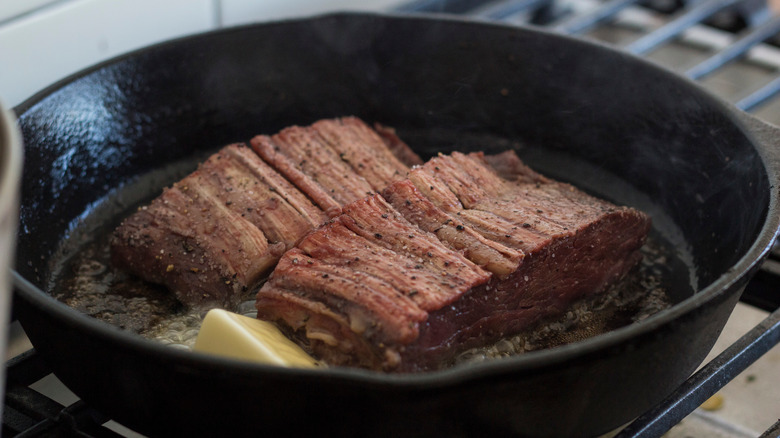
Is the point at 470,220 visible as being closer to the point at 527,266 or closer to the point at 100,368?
the point at 527,266

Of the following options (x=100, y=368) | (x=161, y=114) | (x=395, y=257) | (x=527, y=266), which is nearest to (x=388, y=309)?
(x=395, y=257)

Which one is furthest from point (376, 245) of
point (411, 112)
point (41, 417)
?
point (411, 112)

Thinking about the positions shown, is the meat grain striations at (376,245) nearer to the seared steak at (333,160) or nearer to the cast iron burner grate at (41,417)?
the seared steak at (333,160)

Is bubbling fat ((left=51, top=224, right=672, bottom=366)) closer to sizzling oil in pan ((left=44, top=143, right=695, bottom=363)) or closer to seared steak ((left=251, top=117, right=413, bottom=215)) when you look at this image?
sizzling oil in pan ((left=44, top=143, right=695, bottom=363))

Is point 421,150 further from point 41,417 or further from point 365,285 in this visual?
point 41,417

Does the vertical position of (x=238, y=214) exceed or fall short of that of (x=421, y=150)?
it exceeds it

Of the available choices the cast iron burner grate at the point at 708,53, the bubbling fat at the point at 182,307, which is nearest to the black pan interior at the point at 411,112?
the bubbling fat at the point at 182,307

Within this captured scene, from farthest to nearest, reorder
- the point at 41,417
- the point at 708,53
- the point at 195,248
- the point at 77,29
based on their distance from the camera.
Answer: the point at 708,53
the point at 77,29
the point at 195,248
the point at 41,417
